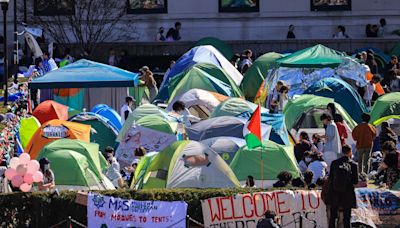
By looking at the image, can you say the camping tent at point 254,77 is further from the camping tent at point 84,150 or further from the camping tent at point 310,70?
A: the camping tent at point 84,150

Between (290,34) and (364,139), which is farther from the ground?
(290,34)

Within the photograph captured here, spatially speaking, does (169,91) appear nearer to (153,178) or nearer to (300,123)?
(300,123)

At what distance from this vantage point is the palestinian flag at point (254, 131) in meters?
25.0

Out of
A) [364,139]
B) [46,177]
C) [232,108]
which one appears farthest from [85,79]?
[46,177]

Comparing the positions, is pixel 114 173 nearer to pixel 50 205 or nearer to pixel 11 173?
pixel 11 173

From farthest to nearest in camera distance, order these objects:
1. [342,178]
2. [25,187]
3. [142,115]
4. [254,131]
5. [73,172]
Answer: [142,115] → [73,172] → [254,131] → [25,187] → [342,178]

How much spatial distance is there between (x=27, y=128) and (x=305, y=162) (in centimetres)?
701

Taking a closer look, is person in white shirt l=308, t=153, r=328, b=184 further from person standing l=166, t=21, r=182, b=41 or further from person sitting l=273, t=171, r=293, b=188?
person standing l=166, t=21, r=182, b=41

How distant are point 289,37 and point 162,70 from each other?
5.40 meters

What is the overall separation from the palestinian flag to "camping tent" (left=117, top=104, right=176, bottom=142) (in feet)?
15.6

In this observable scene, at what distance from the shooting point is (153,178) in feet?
81.5

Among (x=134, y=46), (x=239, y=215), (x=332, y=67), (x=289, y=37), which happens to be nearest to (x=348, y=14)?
(x=289, y=37)

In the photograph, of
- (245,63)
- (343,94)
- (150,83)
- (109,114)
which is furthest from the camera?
(245,63)

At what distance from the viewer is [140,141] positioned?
2961 cm
